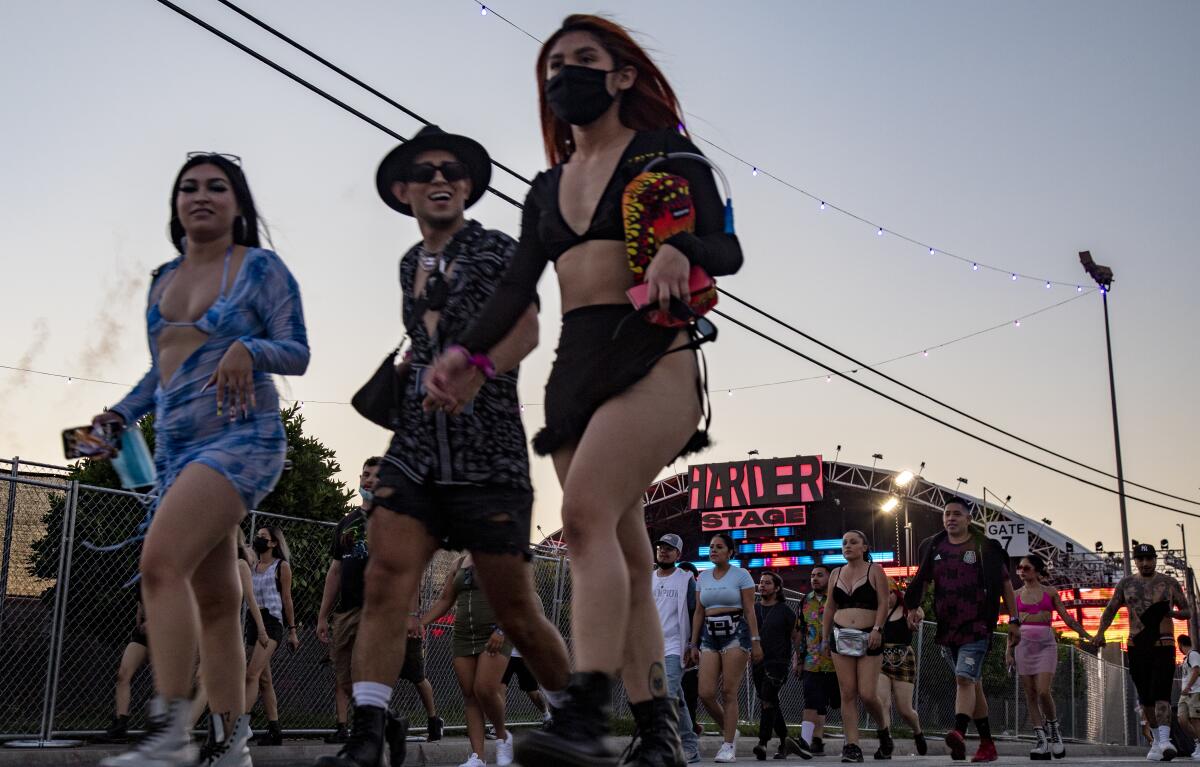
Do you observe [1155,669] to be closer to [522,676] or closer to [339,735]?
[522,676]

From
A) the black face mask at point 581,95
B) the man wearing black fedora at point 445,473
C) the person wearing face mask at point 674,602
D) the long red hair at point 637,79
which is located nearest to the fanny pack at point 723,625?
the person wearing face mask at point 674,602

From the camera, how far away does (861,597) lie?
1076cm

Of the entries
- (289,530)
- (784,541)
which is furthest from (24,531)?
(784,541)

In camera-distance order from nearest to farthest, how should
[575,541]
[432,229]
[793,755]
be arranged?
[575,541] → [432,229] → [793,755]

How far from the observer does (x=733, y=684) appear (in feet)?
→ 35.6

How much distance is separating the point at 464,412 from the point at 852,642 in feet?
25.4

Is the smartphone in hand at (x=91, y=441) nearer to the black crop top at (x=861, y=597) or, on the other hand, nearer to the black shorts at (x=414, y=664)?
the black shorts at (x=414, y=664)

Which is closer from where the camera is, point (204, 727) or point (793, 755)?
point (204, 727)

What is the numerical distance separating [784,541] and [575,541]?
173ft

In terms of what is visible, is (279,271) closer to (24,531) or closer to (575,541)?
(575,541)

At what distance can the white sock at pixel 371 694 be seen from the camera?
3.34 meters

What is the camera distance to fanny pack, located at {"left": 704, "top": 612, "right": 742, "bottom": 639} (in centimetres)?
1084

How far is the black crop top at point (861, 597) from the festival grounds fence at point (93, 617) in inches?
124

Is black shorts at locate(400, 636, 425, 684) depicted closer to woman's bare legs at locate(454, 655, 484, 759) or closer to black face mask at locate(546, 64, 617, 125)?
woman's bare legs at locate(454, 655, 484, 759)
